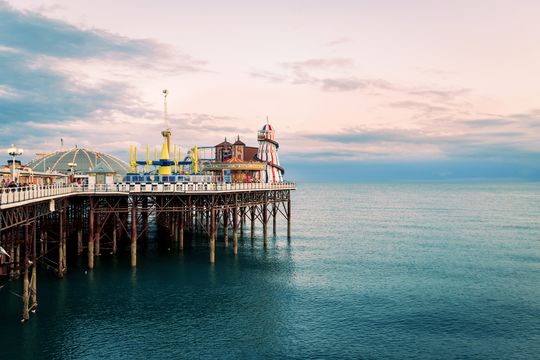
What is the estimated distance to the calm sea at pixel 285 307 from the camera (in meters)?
31.8

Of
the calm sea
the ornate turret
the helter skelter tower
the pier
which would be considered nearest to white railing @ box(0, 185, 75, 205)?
the pier

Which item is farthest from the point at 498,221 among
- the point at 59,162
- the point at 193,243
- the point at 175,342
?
the point at 59,162

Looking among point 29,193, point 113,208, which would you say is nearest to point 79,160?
point 113,208

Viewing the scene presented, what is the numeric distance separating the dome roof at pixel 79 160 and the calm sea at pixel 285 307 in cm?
6380

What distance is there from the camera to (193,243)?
237 feet

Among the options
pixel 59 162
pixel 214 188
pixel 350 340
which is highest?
pixel 59 162

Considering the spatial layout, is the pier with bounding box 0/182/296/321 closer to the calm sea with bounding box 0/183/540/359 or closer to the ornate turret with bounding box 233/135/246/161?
the calm sea with bounding box 0/183/540/359

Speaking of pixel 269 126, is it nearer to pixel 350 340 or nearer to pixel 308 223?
pixel 308 223

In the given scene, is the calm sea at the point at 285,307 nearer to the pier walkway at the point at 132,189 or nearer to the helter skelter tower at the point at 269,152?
the pier walkway at the point at 132,189

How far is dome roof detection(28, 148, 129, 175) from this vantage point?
392ft

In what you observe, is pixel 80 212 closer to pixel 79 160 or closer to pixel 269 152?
pixel 269 152

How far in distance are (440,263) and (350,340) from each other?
1273 inches

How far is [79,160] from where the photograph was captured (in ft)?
410

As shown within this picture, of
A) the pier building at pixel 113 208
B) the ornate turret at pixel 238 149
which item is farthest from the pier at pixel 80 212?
the ornate turret at pixel 238 149
